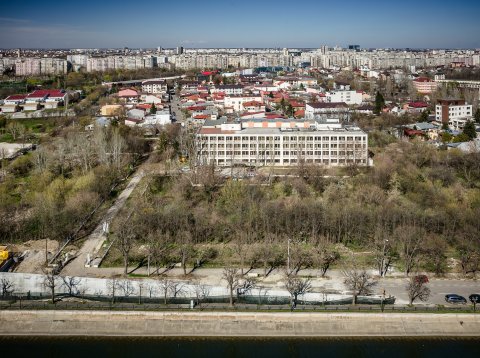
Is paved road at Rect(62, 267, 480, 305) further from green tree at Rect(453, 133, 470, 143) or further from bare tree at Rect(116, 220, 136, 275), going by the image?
green tree at Rect(453, 133, 470, 143)

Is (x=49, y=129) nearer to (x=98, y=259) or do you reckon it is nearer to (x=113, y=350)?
(x=98, y=259)

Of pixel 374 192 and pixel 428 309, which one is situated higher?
pixel 374 192

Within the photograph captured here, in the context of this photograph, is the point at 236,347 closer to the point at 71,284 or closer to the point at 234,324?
the point at 234,324

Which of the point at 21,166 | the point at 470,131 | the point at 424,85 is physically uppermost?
the point at 424,85

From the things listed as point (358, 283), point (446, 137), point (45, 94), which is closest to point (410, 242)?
point (358, 283)

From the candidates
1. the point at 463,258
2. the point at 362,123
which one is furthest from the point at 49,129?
the point at 463,258

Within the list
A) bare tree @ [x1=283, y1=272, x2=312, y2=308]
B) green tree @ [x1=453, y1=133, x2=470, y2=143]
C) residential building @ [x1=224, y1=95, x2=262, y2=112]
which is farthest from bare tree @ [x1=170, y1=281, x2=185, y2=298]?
residential building @ [x1=224, y1=95, x2=262, y2=112]
